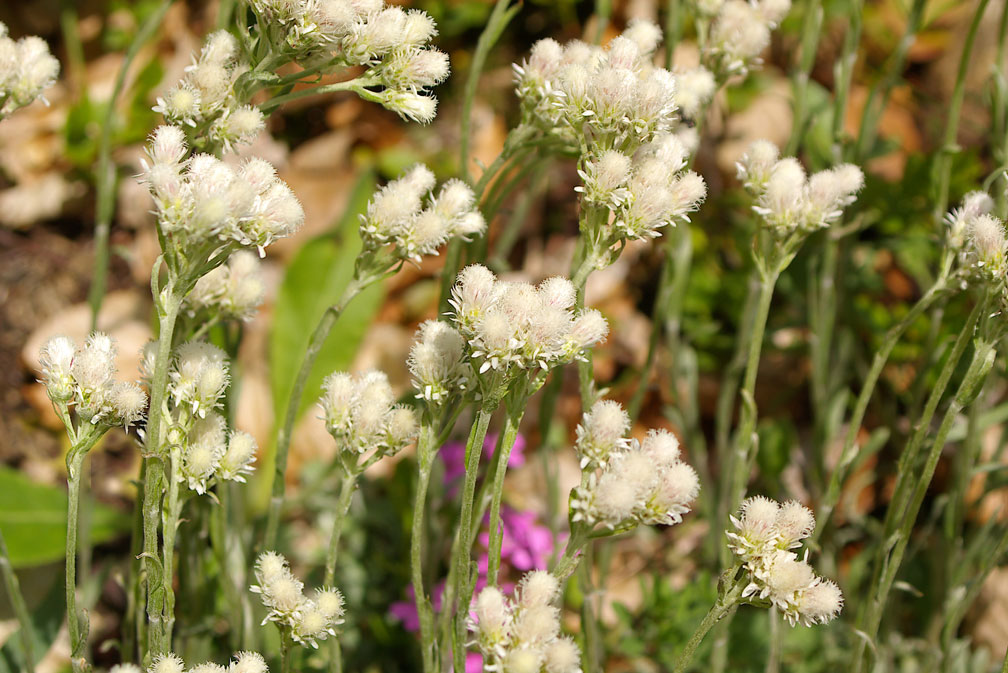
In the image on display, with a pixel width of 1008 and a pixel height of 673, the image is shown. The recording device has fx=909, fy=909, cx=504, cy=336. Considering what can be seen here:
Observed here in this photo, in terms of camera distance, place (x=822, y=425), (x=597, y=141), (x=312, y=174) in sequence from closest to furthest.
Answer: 1. (x=597, y=141)
2. (x=822, y=425)
3. (x=312, y=174)

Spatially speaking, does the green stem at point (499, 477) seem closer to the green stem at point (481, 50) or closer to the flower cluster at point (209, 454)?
the flower cluster at point (209, 454)

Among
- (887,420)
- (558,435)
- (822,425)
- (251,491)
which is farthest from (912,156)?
(251,491)

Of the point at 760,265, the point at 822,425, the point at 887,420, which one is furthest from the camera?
the point at 887,420

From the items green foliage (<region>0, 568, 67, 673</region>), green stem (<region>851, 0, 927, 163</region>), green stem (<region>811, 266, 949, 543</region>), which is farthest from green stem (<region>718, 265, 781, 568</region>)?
green foliage (<region>0, 568, 67, 673</region>)

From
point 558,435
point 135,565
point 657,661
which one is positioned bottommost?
point 657,661

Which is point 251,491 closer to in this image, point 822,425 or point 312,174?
point 312,174

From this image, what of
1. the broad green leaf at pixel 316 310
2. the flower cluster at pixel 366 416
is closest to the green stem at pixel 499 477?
the flower cluster at pixel 366 416

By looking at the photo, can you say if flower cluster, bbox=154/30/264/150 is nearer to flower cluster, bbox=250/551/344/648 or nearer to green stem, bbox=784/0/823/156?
flower cluster, bbox=250/551/344/648
